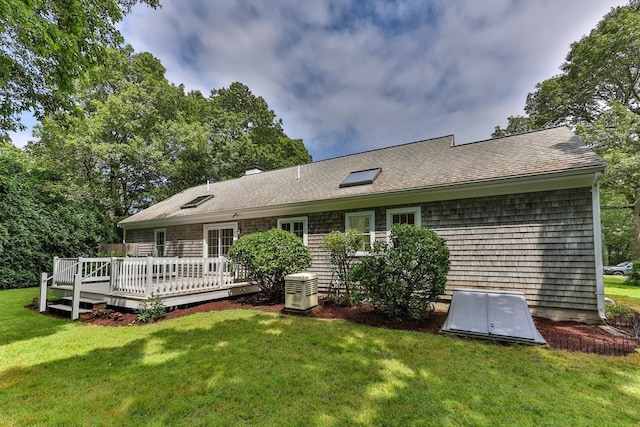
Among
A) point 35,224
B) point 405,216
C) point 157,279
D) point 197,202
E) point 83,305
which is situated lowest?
point 83,305

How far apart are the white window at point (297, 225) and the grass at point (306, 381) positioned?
14.1ft

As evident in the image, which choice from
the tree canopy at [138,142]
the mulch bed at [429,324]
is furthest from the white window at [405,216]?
the tree canopy at [138,142]

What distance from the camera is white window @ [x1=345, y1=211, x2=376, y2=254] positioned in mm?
7898

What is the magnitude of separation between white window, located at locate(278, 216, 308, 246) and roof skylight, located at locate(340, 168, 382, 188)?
1733mm

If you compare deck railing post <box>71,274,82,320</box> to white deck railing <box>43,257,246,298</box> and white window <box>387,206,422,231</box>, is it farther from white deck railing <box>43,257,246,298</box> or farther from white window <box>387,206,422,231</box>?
white window <box>387,206,422,231</box>

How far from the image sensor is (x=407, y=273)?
5645 millimetres

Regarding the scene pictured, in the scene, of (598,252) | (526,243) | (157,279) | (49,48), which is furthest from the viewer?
(157,279)

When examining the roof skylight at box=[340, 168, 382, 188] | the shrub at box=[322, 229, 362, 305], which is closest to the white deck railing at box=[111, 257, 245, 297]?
the shrub at box=[322, 229, 362, 305]

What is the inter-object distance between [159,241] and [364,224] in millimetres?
10149

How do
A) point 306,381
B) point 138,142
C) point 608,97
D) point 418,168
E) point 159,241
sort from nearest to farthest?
point 306,381, point 418,168, point 159,241, point 608,97, point 138,142

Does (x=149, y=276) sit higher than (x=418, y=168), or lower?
lower

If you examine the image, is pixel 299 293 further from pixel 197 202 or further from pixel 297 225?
pixel 197 202

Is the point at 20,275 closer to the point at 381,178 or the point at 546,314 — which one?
the point at 381,178

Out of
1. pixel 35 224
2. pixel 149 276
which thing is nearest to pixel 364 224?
pixel 149 276
